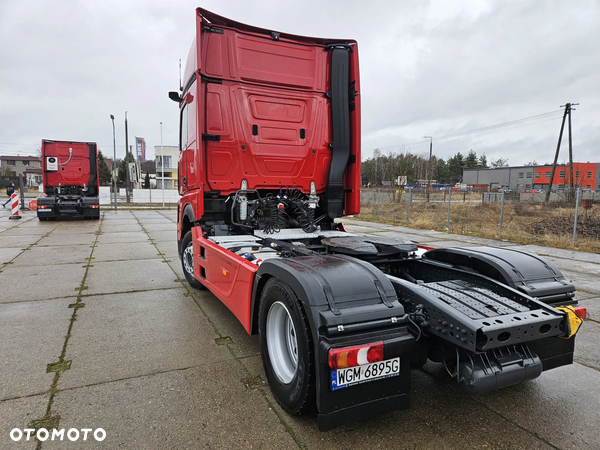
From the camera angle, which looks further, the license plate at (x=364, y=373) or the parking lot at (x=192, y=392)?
the parking lot at (x=192, y=392)

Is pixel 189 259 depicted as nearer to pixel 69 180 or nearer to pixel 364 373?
pixel 364 373

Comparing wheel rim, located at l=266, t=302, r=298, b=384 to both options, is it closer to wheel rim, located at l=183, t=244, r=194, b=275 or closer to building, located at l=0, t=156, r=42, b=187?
wheel rim, located at l=183, t=244, r=194, b=275

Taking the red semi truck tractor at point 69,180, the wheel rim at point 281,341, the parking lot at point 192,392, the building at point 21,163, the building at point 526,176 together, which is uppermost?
the building at point 21,163

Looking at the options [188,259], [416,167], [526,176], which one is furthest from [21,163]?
[526,176]


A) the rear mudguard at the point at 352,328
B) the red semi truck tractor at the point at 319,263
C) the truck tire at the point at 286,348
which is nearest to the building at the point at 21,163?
the red semi truck tractor at the point at 319,263

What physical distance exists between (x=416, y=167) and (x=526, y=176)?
23473 millimetres

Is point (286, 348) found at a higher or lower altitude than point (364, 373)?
lower

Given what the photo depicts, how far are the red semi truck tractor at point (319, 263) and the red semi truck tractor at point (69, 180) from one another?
1231 centimetres

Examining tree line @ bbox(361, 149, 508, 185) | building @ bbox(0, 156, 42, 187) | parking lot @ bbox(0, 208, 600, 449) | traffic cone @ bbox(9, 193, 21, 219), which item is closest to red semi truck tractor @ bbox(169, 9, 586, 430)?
parking lot @ bbox(0, 208, 600, 449)

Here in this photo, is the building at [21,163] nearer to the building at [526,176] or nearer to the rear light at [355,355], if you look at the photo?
the building at [526,176]

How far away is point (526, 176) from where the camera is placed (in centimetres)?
7925

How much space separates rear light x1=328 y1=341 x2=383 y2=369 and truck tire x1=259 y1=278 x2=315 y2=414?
229 millimetres

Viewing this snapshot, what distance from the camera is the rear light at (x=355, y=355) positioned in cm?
190

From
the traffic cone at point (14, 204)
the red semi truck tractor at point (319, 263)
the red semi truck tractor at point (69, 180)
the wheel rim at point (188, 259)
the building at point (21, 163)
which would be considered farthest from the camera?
the building at point (21, 163)
